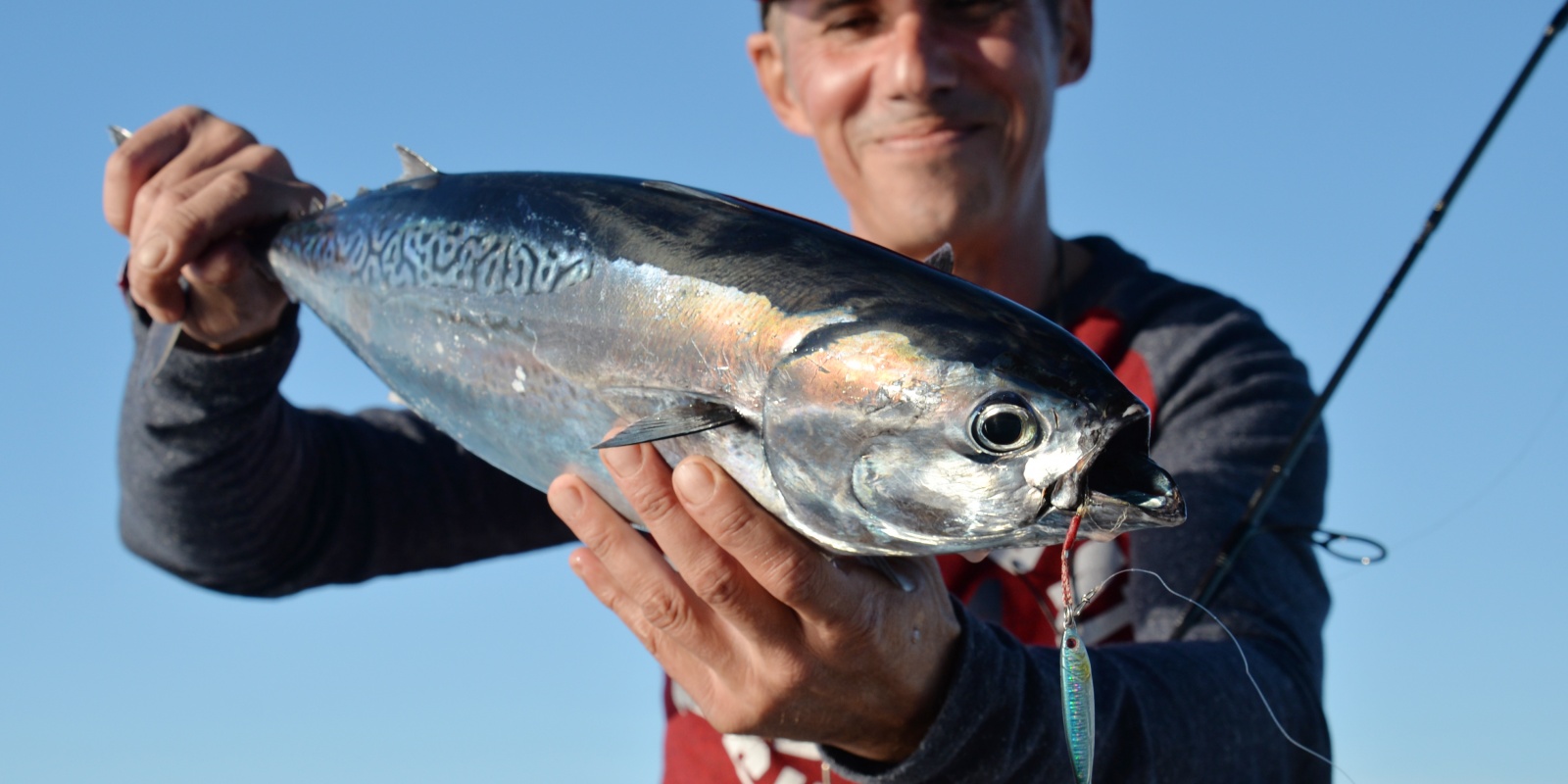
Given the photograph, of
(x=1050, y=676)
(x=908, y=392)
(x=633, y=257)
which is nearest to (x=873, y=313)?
(x=908, y=392)

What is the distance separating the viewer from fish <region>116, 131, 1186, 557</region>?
172cm

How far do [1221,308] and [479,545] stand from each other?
2.86 m

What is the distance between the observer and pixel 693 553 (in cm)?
213

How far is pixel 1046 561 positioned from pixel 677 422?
197cm

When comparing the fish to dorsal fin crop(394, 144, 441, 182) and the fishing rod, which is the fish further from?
the fishing rod

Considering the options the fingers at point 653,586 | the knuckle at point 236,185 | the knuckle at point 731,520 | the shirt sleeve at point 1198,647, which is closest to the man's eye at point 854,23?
the shirt sleeve at point 1198,647

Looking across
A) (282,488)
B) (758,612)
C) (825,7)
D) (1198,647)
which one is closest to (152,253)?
(282,488)

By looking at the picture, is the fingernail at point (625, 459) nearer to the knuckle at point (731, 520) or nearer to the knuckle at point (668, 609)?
the knuckle at point (731, 520)

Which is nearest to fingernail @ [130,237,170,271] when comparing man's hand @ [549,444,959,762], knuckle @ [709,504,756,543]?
man's hand @ [549,444,959,762]

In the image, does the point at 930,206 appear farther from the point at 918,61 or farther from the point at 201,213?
the point at 201,213

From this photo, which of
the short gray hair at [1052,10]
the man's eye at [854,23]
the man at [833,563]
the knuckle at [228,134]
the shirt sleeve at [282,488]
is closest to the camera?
the man at [833,563]

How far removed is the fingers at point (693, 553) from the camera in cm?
208

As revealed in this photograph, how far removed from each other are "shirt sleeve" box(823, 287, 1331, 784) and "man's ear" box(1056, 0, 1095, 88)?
1.34 m

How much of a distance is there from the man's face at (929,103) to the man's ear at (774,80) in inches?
16.5
